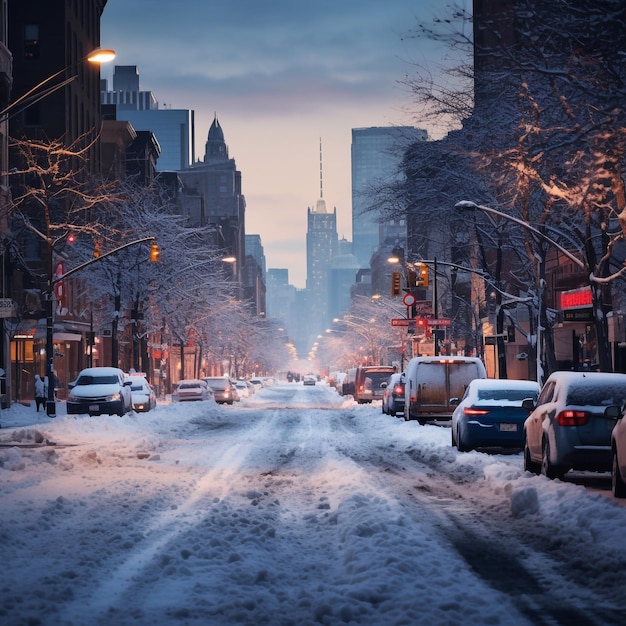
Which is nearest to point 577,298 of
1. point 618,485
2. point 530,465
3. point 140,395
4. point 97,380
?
point 140,395

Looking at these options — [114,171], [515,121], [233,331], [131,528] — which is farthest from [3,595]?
[233,331]

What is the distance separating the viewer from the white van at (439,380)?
34.3 meters

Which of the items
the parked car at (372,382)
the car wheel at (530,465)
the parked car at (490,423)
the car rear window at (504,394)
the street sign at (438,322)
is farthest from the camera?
the parked car at (372,382)

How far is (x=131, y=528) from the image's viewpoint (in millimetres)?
12242

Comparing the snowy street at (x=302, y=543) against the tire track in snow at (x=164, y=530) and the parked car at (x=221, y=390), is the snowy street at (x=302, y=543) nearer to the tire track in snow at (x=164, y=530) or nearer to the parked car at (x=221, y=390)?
the tire track in snow at (x=164, y=530)

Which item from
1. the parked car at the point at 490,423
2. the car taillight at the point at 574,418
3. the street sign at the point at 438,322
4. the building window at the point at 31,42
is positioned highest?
the building window at the point at 31,42

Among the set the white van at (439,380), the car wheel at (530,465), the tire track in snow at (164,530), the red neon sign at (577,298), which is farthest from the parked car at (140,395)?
the car wheel at (530,465)

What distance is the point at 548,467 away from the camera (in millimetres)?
17406

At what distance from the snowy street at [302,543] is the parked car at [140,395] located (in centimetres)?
2671

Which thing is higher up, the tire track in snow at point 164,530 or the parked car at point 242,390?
the parked car at point 242,390

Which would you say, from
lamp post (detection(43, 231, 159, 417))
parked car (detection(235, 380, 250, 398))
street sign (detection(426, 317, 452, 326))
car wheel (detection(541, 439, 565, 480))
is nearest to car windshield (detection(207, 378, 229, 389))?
parked car (detection(235, 380, 250, 398))

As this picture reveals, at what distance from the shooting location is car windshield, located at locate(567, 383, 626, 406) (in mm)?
17625

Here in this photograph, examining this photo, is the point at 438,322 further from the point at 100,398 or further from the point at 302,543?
the point at 302,543

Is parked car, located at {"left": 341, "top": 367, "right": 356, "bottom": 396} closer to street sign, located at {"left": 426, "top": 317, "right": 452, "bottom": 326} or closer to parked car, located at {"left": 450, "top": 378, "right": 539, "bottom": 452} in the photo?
street sign, located at {"left": 426, "top": 317, "right": 452, "bottom": 326}
